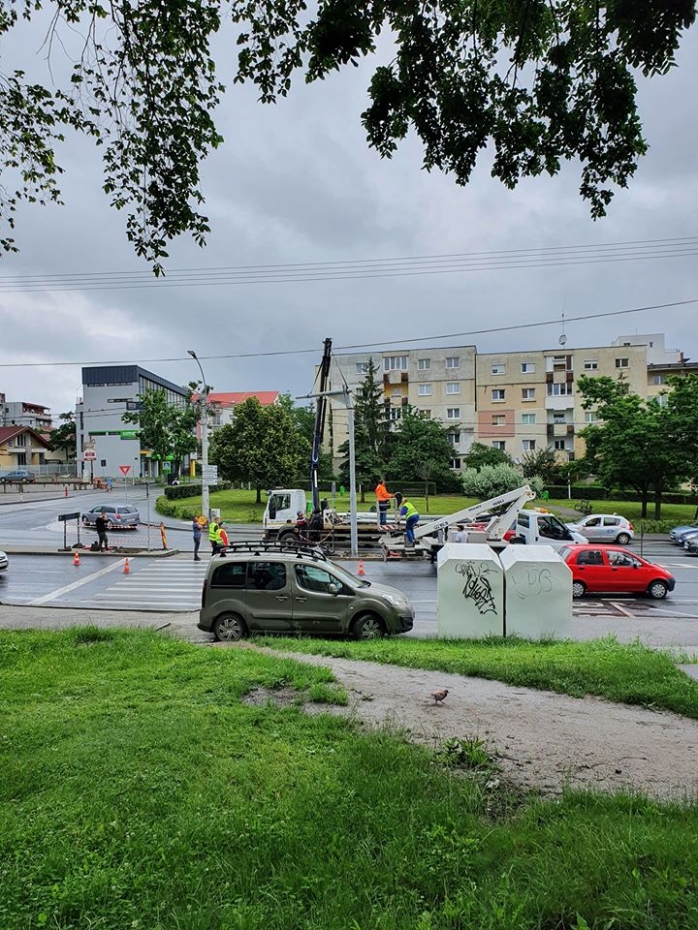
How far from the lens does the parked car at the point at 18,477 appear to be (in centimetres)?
5977

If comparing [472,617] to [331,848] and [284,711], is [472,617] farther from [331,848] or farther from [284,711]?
[331,848]

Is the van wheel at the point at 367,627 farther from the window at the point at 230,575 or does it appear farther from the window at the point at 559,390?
the window at the point at 559,390

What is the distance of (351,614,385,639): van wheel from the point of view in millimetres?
10789

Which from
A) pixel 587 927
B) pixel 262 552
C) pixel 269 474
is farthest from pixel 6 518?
pixel 587 927

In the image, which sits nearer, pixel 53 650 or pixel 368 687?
pixel 368 687

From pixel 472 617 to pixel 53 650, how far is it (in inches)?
291

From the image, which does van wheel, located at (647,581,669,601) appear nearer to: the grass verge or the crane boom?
the grass verge

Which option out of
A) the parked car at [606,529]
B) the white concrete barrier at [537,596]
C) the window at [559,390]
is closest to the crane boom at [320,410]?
the parked car at [606,529]

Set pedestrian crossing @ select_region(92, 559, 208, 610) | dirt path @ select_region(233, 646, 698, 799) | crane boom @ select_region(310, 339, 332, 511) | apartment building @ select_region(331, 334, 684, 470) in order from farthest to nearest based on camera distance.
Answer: apartment building @ select_region(331, 334, 684, 470) < crane boom @ select_region(310, 339, 332, 511) < pedestrian crossing @ select_region(92, 559, 208, 610) < dirt path @ select_region(233, 646, 698, 799)

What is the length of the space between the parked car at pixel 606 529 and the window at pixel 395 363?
35.0m

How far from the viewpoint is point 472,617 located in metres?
10.9

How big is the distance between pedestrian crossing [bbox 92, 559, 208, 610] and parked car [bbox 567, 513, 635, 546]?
18.1 metres

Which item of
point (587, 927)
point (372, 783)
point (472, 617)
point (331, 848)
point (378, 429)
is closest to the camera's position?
point (587, 927)

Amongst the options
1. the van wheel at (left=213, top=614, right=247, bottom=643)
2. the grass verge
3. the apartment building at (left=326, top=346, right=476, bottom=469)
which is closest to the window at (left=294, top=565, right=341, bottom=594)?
the grass verge
